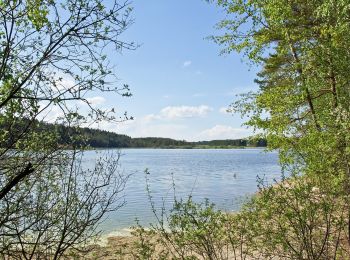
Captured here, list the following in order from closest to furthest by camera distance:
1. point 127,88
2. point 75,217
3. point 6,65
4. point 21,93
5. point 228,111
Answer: point 6,65 < point 21,93 < point 127,88 < point 75,217 < point 228,111

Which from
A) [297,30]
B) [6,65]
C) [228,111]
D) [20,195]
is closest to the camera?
[6,65]

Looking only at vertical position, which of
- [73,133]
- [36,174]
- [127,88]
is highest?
[127,88]

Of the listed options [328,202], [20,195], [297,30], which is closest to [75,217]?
[20,195]

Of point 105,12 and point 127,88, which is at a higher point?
point 105,12

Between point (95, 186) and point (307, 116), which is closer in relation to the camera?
point (95, 186)

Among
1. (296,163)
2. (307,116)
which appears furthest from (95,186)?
(307,116)

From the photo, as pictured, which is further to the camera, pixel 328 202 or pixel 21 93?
pixel 328 202

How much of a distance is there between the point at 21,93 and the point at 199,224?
3250 millimetres

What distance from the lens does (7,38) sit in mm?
4289

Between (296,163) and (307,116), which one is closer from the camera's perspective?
(296,163)

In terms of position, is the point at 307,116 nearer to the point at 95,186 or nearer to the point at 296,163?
the point at 296,163

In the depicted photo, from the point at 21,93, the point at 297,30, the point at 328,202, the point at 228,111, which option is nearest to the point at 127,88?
the point at 21,93

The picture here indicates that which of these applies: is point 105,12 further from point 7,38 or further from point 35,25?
point 7,38

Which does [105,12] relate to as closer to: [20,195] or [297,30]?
[20,195]
